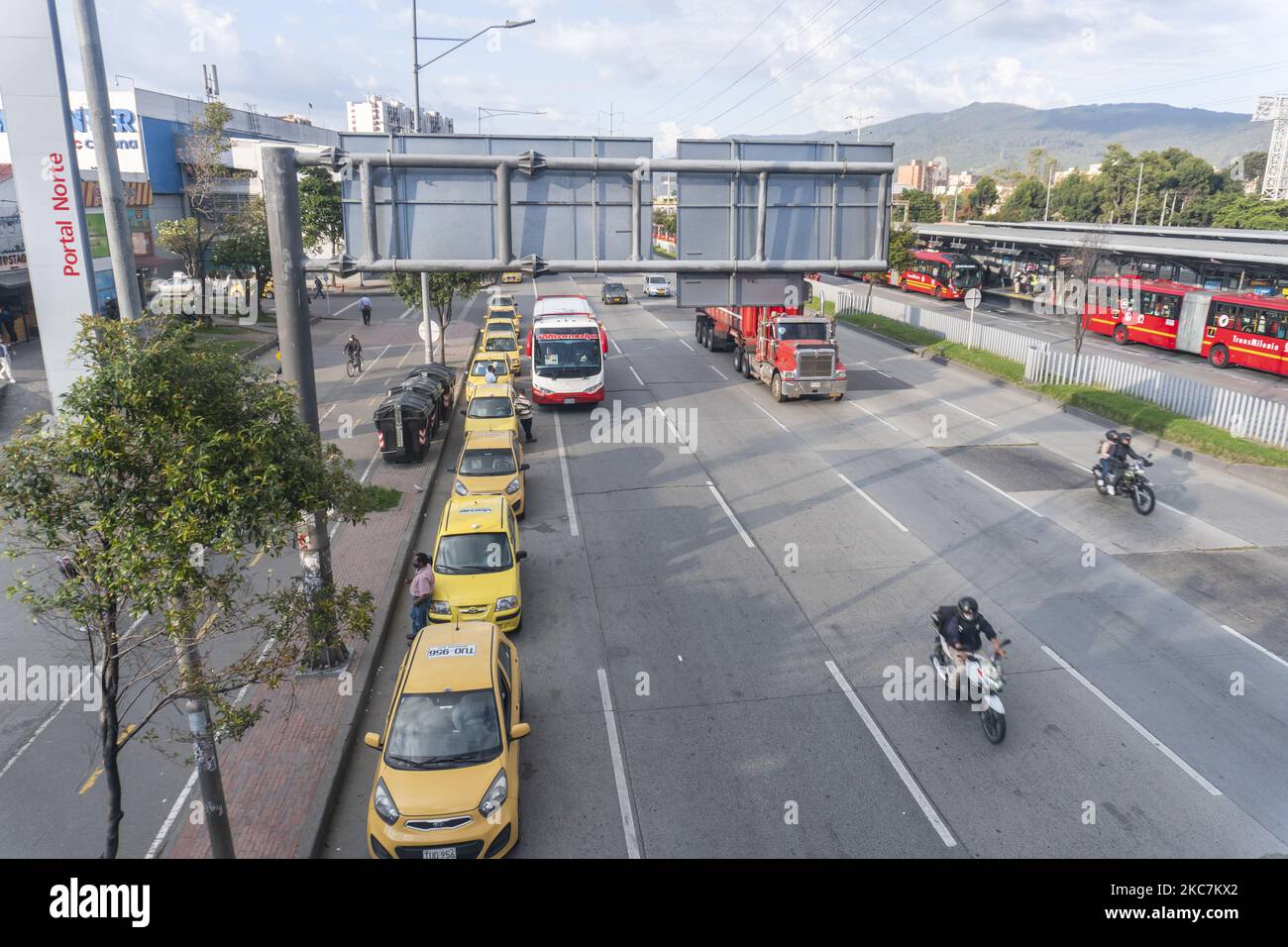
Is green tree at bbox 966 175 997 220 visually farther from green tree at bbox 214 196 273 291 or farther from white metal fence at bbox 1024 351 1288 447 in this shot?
green tree at bbox 214 196 273 291

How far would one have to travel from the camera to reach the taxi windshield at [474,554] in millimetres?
12977

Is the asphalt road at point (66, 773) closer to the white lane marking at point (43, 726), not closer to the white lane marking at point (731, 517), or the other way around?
the white lane marking at point (43, 726)

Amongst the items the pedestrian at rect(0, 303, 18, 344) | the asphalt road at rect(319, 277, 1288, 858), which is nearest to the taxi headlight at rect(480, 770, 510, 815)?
the asphalt road at rect(319, 277, 1288, 858)

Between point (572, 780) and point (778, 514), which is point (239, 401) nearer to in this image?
point (572, 780)

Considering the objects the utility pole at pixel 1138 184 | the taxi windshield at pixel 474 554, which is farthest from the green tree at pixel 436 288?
the utility pole at pixel 1138 184

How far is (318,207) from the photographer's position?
4084 centimetres

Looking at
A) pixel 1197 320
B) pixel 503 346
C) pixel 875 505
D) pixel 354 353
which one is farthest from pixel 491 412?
pixel 1197 320

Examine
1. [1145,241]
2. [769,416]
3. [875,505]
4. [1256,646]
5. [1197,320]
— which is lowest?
[1256,646]

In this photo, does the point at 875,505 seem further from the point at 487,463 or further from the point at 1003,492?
the point at 487,463

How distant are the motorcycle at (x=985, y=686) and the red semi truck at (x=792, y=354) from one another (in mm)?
16493

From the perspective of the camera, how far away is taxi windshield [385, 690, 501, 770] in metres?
8.45

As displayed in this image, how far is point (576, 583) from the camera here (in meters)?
14.4

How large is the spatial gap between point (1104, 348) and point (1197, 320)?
3825mm
